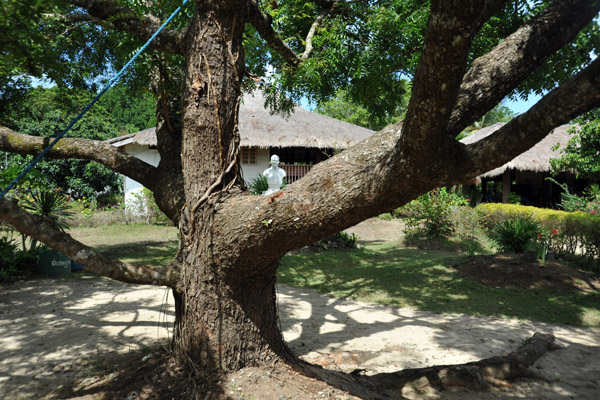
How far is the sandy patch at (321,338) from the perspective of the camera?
3551 millimetres

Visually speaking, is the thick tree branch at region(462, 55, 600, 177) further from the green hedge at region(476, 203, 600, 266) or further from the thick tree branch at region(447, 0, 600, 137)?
the green hedge at region(476, 203, 600, 266)

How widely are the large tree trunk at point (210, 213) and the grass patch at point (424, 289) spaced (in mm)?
3845

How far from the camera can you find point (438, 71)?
1.77m

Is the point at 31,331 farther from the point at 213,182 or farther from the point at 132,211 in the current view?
the point at 132,211

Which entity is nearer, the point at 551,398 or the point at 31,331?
the point at 551,398

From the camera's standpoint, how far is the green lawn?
596cm

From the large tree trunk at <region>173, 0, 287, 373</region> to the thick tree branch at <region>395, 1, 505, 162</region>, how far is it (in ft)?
5.03

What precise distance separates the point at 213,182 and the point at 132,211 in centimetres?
1403

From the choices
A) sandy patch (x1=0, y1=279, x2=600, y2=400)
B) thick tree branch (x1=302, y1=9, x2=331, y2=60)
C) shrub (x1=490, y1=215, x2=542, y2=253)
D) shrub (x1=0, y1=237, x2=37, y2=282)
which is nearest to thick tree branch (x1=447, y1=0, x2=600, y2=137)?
sandy patch (x1=0, y1=279, x2=600, y2=400)

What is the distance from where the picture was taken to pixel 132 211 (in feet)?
51.5

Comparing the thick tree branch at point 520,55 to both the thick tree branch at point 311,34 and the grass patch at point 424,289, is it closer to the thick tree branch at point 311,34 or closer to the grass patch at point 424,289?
the thick tree branch at point 311,34

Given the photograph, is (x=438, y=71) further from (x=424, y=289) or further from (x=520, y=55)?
(x=424, y=289)

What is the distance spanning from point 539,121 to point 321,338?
3513 millimetres

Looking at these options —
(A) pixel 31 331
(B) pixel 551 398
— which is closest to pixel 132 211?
(A) pixel 31 331
